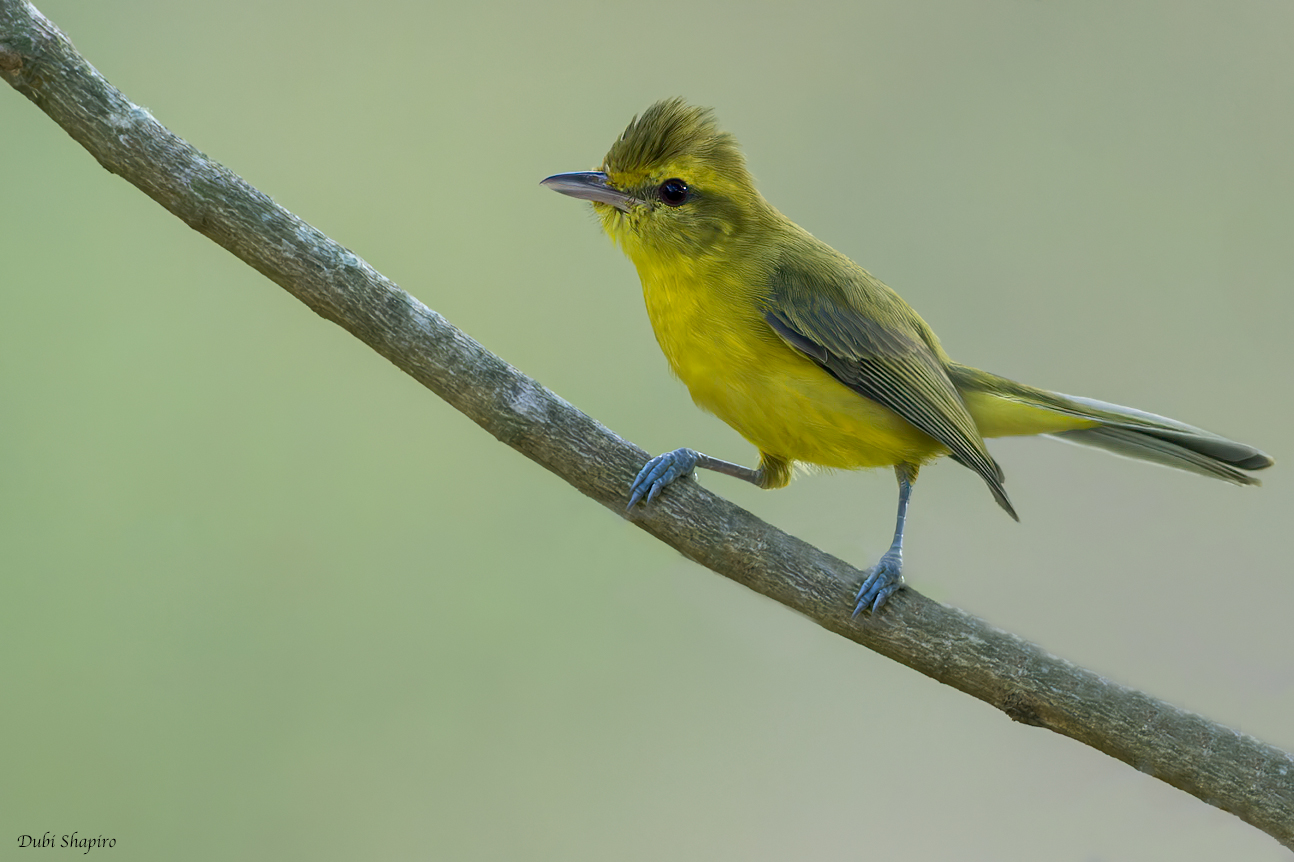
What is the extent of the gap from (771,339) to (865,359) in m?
0.23

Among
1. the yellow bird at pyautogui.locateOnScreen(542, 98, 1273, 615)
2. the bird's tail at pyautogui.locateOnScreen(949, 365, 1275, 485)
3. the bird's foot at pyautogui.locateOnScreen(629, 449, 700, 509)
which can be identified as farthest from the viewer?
the bird's tail at pyautogui.locateOnScreen(949, 365, 1275, 485)

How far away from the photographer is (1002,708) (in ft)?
6.85

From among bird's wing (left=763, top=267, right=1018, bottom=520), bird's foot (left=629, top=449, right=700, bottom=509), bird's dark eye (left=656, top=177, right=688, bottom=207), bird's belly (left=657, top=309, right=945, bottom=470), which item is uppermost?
bird's dark eye (left=656, top=177, right=688, bottom=207)

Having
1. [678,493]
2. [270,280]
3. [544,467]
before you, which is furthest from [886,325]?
[270,280]

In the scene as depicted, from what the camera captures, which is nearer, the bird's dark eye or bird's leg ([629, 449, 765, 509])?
bird's leg ([629, 449, 765, 509])

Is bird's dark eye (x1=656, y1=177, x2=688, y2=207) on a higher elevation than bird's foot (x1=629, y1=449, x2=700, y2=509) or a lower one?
higher

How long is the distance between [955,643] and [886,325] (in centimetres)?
79

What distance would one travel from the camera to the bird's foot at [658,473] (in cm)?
211

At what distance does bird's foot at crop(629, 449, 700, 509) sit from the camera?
2.11 m

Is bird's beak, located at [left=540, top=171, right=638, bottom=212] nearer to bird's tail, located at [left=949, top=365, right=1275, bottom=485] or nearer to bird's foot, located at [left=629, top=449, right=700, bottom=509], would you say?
bird's foot, located at [left=629, top=449, right=700, bottom=509]

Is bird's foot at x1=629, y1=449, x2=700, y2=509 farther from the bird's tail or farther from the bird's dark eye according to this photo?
the bird's tail

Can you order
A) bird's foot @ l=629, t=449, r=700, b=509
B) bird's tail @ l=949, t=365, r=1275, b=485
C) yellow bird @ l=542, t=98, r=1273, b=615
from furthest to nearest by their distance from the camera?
bird's tail @ l=949, t=365, r=1275, b=485
yellow bird @ l=542, t=98, r=1273, b=615
bird's foot @ l=629, t=449, r=700, b=509

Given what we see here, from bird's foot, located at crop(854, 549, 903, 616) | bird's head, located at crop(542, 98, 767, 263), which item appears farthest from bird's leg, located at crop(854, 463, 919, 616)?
bird's head, located at crop(542, 98, 767, 263)

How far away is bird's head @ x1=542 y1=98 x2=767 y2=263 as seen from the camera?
7.41 feet
